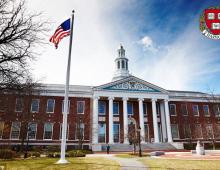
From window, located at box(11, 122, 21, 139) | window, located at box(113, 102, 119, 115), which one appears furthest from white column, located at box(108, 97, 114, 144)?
window, located at box(11, 122, 21, 139)

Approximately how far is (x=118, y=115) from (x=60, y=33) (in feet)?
94.7

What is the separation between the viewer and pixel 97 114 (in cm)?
3984

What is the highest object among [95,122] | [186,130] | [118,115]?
[118,115]

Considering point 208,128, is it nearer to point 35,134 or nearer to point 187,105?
point 187,105

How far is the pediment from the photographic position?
42469 millimetres

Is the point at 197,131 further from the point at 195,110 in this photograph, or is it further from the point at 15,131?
the point at 15,131

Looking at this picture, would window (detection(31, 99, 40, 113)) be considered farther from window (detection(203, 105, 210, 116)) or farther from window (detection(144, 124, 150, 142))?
window (detection(203, 105, 210, 116))

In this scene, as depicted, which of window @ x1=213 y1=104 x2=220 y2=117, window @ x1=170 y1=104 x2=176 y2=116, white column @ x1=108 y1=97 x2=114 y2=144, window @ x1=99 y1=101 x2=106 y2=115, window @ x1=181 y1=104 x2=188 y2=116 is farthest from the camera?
window @ x1=213 y1=104 x2=220 y2=117

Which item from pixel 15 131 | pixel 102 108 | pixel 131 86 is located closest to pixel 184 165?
pixel 131 86

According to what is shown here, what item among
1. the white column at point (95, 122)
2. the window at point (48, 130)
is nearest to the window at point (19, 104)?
the window at point (48, 130)

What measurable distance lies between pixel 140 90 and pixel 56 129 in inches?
735

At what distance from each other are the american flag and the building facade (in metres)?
22.1

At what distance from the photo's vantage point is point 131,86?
43.3 m

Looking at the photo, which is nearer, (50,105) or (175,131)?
(50,105)
